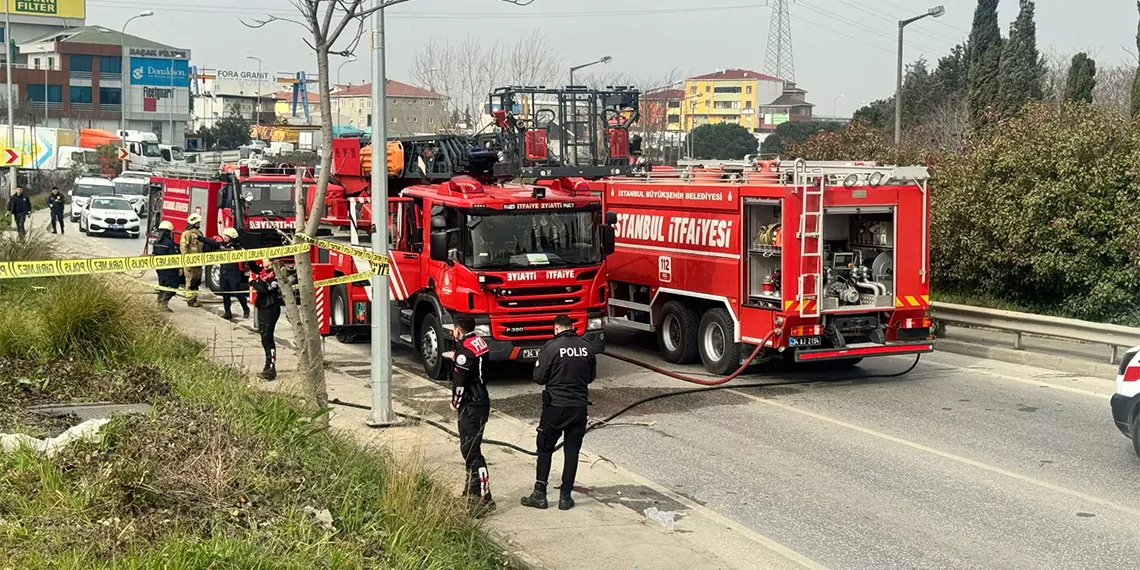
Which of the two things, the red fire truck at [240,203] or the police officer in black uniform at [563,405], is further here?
the red fire truck at [240,203]

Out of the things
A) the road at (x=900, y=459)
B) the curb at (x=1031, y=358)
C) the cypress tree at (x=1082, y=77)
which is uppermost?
the cypress tree at (x=1082, y=77)

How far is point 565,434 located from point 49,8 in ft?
422

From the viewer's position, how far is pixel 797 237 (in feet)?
48.6

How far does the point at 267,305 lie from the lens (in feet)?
50.3

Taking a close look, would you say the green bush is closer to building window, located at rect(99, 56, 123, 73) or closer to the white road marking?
the white road marking

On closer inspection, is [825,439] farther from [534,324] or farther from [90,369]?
[90,369]

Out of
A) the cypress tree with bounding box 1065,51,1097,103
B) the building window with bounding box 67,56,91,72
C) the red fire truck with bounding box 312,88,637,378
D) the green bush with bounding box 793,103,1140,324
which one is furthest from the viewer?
the building window with bounding box 67,56,91,72

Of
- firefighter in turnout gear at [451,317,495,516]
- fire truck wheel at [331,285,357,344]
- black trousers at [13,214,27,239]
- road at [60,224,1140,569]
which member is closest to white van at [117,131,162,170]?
black trousers at [13,214,27,239]

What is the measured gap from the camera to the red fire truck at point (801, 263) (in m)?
14.9

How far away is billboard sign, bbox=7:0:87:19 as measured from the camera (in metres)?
122

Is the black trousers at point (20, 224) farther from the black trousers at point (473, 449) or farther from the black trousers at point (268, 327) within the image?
the black trousers at point (473, 449)

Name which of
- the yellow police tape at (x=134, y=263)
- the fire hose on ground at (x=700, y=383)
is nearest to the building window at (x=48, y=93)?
the fire hose on ground at (x=700, y=383)

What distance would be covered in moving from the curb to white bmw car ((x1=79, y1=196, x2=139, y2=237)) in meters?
31.5

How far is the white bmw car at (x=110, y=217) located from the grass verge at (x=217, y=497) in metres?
33.4
